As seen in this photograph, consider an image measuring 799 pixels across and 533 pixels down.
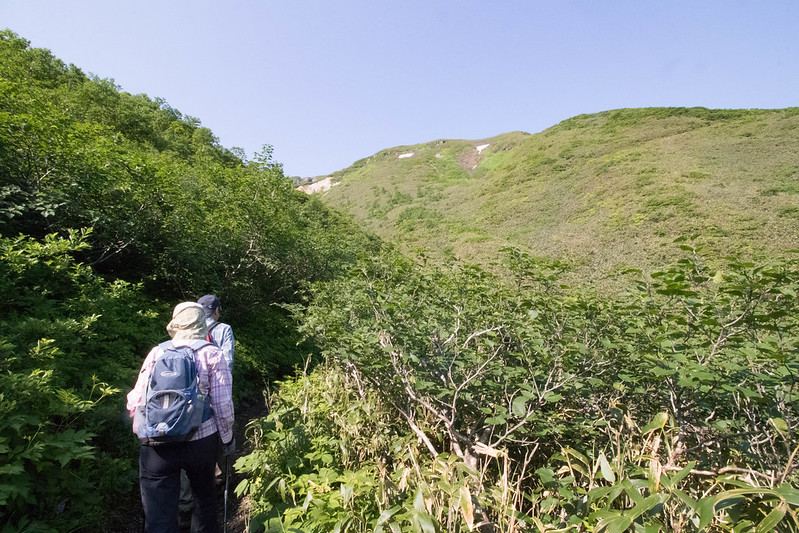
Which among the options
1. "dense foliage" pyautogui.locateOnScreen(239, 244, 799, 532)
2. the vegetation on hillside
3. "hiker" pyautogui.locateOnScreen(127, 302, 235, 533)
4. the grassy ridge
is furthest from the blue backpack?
the grassy ridge

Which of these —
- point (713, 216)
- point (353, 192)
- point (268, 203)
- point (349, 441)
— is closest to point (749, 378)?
point (349, 441)

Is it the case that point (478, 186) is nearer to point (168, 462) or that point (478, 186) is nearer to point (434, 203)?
point (434, 203)

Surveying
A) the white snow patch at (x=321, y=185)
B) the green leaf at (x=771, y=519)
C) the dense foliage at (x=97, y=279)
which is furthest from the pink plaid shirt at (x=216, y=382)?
the white snow patch at (x=321, y=185)

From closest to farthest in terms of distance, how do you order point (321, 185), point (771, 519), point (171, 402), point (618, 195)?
point (771, 519) < point (171, 402) < point (618, 195) < point (321, 185)

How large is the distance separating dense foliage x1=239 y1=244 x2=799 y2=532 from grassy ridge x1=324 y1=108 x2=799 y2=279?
4121 mm

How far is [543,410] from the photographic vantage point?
297cm

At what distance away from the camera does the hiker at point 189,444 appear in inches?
87.0

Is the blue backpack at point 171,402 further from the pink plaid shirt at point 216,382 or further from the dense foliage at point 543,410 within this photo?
the dense foliage at point 543,410

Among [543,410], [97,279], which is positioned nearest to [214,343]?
[97,279]

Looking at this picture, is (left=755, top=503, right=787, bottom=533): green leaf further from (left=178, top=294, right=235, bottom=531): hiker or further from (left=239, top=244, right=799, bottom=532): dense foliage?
(left=178, top=294, right=235, bottom=531): hiker

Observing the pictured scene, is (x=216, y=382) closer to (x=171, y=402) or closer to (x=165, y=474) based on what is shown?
(x=171, y=402)

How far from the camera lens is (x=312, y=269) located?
966 cm

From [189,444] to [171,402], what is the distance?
0.36 metres

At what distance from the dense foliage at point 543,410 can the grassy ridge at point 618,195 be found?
162 inches
